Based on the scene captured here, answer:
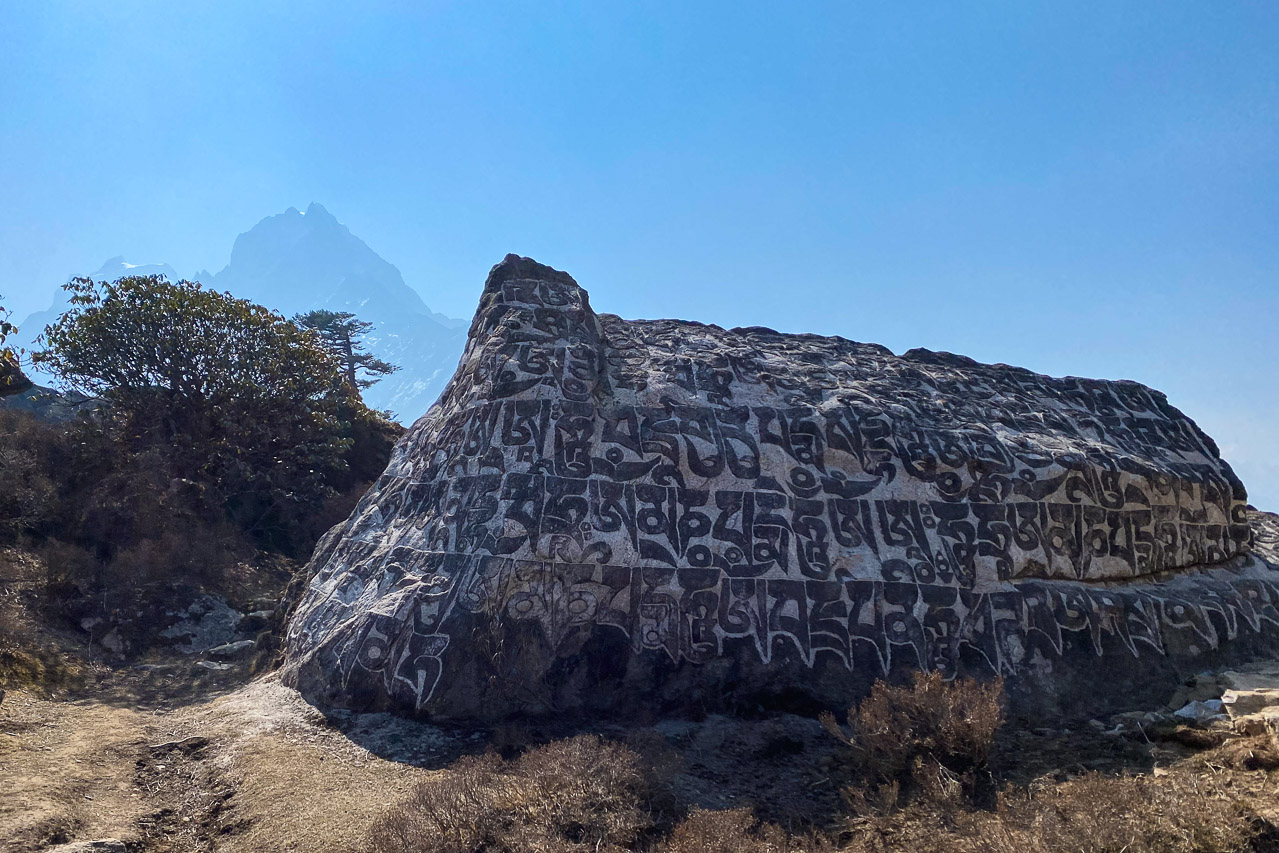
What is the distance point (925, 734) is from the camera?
468cm

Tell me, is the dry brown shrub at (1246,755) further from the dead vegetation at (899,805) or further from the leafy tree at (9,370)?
the leafy tree at (9,370)

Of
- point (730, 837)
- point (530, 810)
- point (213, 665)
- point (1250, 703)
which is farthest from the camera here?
point (213, 665)

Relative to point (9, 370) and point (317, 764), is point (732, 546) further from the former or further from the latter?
point (9, 370)

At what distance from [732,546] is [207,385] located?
9415mm

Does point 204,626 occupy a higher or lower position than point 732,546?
lower

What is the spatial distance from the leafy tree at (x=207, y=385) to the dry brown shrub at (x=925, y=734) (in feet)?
33.5

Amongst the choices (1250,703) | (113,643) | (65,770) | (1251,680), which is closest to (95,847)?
(65,770)

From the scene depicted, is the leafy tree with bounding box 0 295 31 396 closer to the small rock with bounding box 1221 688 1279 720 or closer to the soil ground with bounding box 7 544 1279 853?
the soil ground with bounding box 7 544 1279 853

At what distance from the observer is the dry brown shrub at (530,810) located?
3586mm

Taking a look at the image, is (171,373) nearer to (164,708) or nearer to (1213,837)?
(164,708)

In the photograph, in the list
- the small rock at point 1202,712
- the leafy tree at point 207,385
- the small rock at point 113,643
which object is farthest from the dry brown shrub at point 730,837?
the leafy tree at point 207,385

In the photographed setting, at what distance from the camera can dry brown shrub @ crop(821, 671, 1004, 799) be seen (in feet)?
14.9

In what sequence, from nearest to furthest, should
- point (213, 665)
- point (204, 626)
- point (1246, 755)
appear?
point (1246, 755) < point (213, 665) < point (204, 626)

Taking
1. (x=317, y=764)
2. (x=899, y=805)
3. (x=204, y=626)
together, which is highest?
(x=204, y=626)
